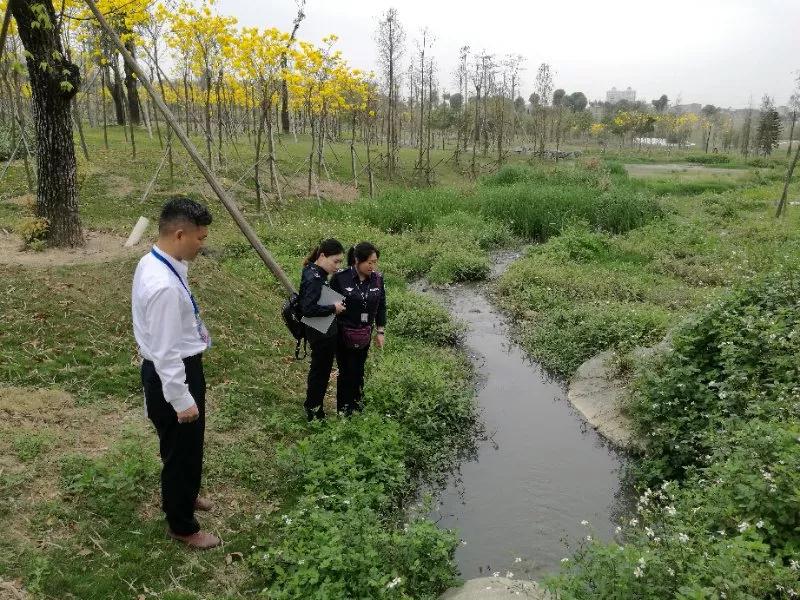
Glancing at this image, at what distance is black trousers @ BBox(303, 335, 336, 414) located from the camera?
4903 mm

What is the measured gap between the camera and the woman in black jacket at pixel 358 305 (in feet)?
16.0

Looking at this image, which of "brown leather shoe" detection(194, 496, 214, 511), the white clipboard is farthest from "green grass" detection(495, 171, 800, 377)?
"brown leather shoe" detection(194, 496, 214, 511)

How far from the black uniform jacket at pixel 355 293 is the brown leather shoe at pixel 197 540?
2.00 m

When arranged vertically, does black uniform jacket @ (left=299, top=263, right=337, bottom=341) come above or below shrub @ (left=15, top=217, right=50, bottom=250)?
below

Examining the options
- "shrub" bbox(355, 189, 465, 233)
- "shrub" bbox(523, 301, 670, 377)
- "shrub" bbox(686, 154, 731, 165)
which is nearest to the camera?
"shrub" bbox(523, 301, 670, 377)

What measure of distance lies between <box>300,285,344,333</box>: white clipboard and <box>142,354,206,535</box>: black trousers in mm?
1481

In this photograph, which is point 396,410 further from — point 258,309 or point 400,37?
point 400,37

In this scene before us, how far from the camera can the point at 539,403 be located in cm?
687

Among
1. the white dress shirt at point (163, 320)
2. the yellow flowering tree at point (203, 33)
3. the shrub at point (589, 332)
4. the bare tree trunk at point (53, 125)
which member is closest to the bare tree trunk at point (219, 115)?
the yellow flowering tree at point (203, 33)

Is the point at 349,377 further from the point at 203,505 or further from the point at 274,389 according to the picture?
the point at 203,505

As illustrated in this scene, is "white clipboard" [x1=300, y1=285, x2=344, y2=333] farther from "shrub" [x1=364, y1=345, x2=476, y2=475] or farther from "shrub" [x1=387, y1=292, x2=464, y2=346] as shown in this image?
"shrub" [x1=387, y1=292, x2=464, y2=346]

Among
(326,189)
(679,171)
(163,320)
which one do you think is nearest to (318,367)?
(163,320)

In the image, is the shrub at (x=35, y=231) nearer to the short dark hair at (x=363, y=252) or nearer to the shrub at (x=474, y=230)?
the short dark hair at (x=363, y=252)

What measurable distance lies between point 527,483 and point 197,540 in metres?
2.93
